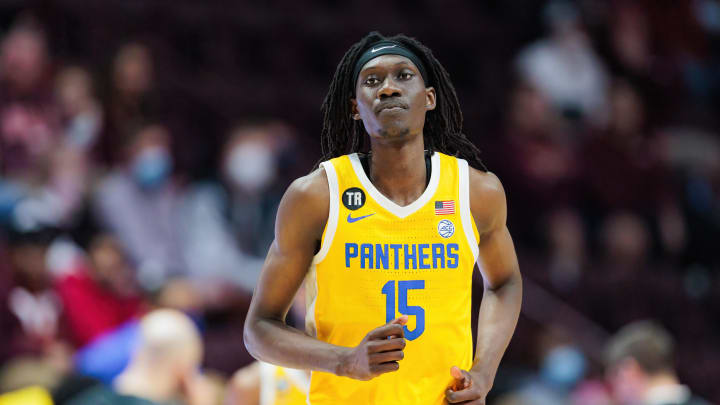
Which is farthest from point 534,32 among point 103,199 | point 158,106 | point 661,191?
point 103,199

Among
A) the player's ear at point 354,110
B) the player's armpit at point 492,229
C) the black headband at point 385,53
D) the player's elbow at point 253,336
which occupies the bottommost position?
the player's elbow at point 253,336

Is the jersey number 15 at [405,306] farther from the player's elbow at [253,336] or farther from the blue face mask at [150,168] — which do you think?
the blue face mask at [150,168]

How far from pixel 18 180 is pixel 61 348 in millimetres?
1574

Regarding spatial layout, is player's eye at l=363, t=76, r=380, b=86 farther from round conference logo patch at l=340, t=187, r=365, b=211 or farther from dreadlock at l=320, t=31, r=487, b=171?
round conference logo patch at l=340, t=187, r=365, b=211

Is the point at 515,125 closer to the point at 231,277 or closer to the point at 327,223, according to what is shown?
the point at 231,277

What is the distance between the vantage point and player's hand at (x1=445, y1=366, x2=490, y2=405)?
11.2 feet

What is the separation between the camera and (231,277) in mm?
8789

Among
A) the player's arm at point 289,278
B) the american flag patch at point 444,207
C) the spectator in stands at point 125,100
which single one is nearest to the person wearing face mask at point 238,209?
the spectator in stands at point 125,100

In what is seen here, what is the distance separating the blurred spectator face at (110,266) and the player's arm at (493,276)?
4.67m

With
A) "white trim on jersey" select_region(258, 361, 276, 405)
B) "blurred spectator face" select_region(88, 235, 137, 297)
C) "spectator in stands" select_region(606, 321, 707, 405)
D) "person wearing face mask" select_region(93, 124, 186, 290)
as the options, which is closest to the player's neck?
"white trim on jersey" select_region(258, 361, 276, 405)

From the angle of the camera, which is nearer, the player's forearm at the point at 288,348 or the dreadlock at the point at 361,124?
the player's forearm at the point at 288,348

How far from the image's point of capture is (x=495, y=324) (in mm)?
3732

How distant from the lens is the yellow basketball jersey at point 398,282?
11.4 feet

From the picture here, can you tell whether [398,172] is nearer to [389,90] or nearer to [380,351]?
[389,90]
